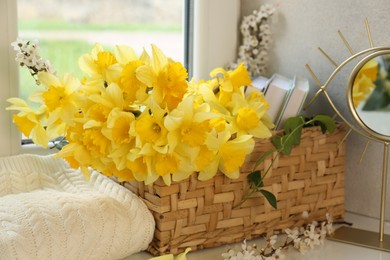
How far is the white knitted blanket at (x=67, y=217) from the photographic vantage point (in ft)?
3.15

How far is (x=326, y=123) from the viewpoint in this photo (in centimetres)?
128

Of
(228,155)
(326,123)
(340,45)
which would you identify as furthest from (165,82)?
(340,45)

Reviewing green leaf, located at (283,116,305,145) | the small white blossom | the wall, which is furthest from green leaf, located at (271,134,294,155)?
the small white blossom

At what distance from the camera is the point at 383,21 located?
1.30 meters

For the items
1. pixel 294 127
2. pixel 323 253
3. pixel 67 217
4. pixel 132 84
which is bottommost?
pixel 323 253

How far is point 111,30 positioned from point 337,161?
596 millimetres

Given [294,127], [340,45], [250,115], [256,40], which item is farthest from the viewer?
[256,40]

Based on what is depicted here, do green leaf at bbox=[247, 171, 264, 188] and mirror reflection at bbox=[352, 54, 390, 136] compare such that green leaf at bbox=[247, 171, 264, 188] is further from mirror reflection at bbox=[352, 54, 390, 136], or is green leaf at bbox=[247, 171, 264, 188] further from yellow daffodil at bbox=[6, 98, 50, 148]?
yellow daffodil at bbox=[6, 98, 50, 148]

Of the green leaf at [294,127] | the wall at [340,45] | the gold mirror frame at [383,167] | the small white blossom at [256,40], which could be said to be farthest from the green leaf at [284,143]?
the small white blossom at [256,40]

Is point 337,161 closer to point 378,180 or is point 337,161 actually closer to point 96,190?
point 378,180

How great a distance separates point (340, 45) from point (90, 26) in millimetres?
562

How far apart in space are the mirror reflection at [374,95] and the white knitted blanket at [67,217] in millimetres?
460

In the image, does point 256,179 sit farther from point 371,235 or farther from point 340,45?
point 340,45

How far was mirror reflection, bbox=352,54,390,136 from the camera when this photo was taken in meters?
1.18
